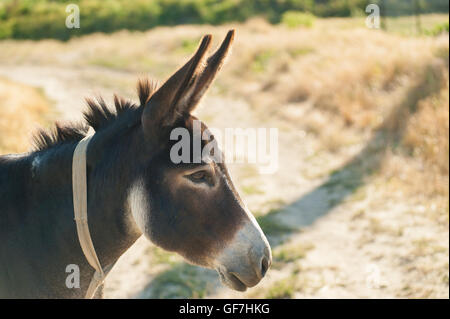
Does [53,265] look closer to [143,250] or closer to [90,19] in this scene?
[143,250]

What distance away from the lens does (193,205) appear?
2137 millimetres

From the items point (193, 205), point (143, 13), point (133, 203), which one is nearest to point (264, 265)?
point (193, 205)

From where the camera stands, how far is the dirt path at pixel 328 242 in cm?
483

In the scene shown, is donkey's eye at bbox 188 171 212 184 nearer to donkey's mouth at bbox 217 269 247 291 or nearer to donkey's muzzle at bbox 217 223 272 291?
donkey's muzzle at bbox 217 223 272 291

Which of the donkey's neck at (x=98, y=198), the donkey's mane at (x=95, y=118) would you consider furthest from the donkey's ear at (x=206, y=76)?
the donkey's neck at (x=98, y=198)

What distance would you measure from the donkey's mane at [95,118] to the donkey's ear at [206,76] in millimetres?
216

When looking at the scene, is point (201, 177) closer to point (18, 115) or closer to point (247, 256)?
point (247, 256)

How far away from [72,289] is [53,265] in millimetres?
153

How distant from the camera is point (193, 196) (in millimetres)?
2139

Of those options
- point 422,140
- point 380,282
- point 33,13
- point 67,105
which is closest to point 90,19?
point 33,13

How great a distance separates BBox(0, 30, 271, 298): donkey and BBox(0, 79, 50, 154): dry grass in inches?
141

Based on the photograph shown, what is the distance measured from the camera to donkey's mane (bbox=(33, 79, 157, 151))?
2.31 meters
